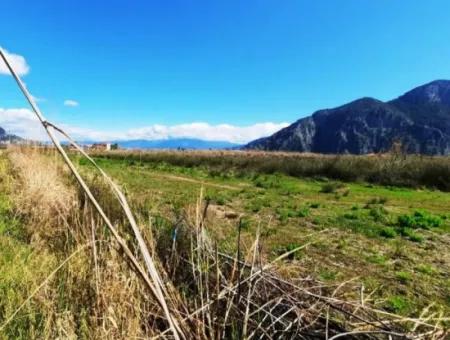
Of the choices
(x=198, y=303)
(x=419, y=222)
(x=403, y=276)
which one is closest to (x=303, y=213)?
(x=419, y=222)

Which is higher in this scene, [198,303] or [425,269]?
[198,303]

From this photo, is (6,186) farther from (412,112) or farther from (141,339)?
(412,112)

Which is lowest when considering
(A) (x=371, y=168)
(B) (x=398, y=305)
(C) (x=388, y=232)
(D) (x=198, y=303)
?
(A) (x=371, y=168)

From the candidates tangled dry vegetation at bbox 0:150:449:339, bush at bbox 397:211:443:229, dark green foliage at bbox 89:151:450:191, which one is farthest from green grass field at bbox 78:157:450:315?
dark green foliage at bbox 89:151:450:191

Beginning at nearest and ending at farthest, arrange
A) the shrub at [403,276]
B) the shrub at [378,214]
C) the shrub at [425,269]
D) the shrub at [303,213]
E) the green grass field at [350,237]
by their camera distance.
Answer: the green grass field at [350,237], the shrub at [403,276], the shrub at [425,269], the shrub at [378,214], the shrub at [303,213]

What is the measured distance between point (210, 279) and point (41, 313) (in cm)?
140

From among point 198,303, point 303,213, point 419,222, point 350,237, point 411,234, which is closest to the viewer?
point 198,303

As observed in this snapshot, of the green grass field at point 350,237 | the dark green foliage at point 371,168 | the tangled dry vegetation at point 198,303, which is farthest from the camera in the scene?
the dark green foliage at point 371,168

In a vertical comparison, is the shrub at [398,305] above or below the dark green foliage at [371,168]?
above

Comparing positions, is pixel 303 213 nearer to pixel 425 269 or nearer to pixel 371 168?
pixel 425 269

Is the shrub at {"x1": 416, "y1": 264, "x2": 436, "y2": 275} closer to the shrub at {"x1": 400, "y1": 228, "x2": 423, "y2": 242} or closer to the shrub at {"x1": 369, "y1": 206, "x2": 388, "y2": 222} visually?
the shrub at {"x1": 400, "y1": 228, "x2": 423, "y2": 242}

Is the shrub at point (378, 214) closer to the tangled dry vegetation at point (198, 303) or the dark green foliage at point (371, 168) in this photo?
the dark green foliage at point (371, 168)

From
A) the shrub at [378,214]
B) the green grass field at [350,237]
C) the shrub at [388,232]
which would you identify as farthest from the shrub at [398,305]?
the shrub at [378,214]

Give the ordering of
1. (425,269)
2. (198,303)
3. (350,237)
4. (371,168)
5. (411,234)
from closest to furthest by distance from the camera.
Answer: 1. (198,303)
2. (425,269)
3. (350,237)
4. (411,234)
5. (371,168)
